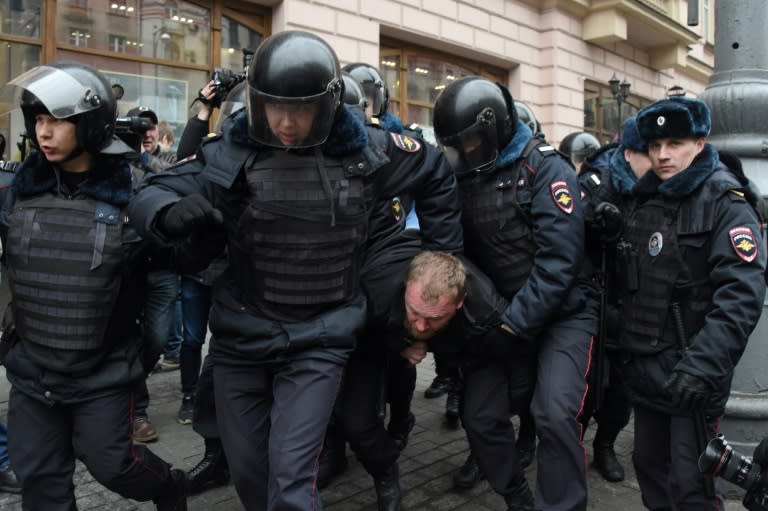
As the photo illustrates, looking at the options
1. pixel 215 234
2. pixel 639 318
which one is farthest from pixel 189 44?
pixel 639 318

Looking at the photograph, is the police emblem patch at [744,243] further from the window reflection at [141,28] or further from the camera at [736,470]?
the window reflection at [141,28]

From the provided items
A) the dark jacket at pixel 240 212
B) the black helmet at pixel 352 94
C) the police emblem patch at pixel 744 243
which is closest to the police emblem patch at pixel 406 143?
the dark jacket at pixel 240 212

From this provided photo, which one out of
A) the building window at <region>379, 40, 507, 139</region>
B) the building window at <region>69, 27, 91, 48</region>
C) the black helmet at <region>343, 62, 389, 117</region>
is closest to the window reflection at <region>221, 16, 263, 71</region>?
the building window at <region>69, 27, 91, 48</region>

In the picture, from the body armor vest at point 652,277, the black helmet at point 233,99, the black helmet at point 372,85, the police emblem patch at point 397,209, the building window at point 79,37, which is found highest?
the building window at point 79,37

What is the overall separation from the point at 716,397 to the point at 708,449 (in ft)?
1.01

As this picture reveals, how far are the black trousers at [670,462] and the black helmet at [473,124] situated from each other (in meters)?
1.31

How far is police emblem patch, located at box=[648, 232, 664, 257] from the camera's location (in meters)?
2.77

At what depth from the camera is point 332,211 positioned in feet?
8.50

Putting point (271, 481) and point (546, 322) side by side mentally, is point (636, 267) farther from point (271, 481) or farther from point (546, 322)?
point (271, 481)

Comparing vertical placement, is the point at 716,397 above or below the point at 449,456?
above

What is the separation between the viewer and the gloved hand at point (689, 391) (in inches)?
96.8

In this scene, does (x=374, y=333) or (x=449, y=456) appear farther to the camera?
(x=449, y=456)

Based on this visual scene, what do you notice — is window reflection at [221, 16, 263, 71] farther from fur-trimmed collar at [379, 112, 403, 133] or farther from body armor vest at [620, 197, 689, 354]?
body armor vest at [620, 197, 689, 354]

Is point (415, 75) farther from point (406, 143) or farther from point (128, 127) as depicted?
point (406, 143)
